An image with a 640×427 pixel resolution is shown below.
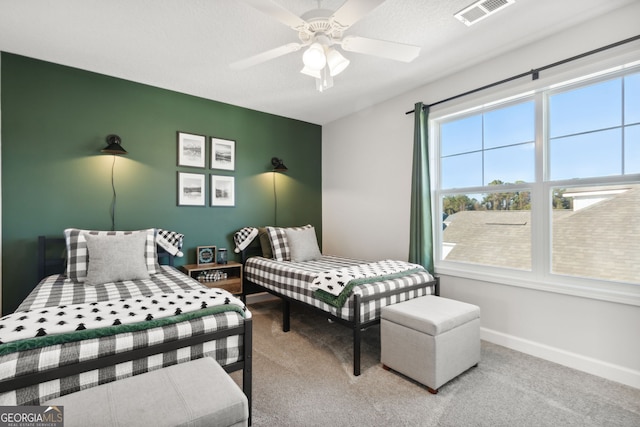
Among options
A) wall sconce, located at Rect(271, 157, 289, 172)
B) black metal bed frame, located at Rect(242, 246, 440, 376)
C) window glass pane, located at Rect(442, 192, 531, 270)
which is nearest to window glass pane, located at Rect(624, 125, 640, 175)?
window glass pane, located at Rect(442, 192, 531, 270)

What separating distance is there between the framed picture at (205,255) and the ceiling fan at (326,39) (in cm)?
226

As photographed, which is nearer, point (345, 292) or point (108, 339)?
point (108, 339)

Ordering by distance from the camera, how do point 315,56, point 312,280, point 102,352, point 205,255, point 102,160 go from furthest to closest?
point 205,255, point 102,160, point 312,280, point 315,56, point 102,352

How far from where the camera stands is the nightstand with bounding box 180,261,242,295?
11.3ft

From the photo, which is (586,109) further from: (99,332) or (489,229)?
(99,332)

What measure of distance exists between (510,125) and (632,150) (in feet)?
2.92

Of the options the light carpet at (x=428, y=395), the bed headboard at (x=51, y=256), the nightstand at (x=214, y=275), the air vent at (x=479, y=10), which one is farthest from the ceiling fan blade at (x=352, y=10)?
the bed headboard at (x=51, y=256)

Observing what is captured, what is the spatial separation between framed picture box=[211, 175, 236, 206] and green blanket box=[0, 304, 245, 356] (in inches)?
93.9

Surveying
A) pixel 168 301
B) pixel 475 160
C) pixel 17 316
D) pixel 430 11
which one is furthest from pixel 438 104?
pixel 17 316

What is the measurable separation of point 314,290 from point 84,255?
2.00m

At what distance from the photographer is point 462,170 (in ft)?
10.5

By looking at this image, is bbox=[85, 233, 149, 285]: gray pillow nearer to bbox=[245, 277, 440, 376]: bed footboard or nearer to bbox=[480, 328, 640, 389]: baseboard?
bbox=[245, 277, 440, 376]: bed footboard

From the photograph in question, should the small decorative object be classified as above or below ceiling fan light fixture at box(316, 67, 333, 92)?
below

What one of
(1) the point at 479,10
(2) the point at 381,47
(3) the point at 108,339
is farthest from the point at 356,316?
(1) the point at 479,10
